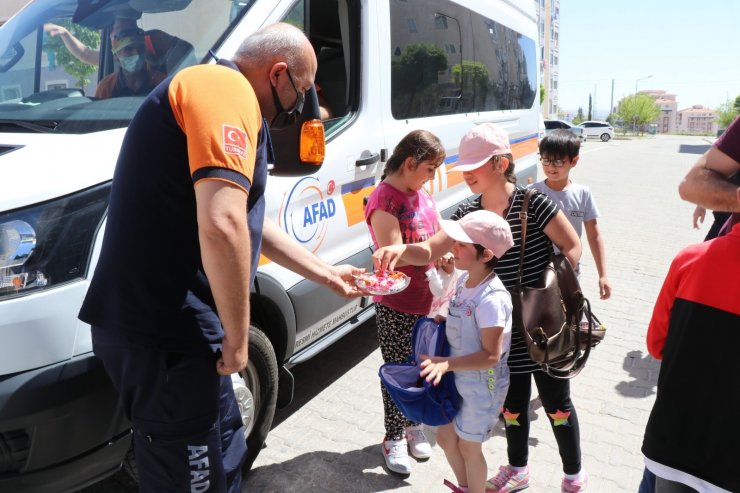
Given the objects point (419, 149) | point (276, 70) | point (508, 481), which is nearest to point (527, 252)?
point (419, 149)

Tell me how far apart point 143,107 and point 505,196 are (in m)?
1.52

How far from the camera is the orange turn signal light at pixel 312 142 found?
2.88m

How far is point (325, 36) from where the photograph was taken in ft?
13.1

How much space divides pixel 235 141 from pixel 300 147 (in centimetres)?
142

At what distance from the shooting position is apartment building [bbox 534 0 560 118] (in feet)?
258

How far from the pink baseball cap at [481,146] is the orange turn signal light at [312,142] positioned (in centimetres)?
71

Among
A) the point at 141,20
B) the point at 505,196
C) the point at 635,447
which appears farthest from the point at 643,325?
the point at 141,20

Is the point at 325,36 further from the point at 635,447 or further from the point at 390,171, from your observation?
the point at 635,447

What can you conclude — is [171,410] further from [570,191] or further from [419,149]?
[570,191]

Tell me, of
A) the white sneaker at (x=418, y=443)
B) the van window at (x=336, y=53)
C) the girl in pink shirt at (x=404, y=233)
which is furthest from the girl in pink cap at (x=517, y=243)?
the van window at (x=336, y=53)

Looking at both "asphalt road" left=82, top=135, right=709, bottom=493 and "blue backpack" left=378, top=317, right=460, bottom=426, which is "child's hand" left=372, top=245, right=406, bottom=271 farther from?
"asphalt road" left=82, top=135, right=709, bottom=493

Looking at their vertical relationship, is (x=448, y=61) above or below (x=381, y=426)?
above

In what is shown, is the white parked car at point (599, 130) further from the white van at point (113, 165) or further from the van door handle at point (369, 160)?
the van door handle at point (369, 160)

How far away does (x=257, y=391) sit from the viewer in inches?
116
